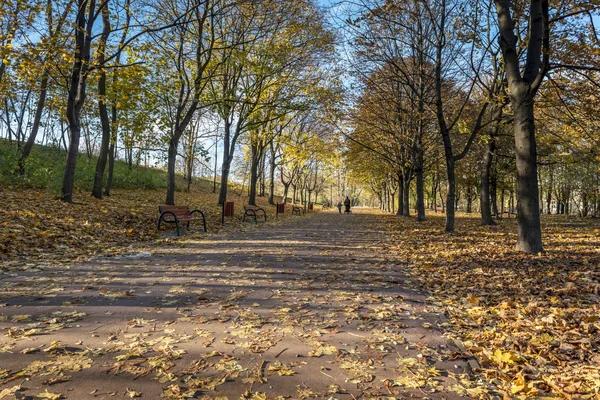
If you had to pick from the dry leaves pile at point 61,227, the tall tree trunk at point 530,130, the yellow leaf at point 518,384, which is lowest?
the yellow leaf at point 518,384

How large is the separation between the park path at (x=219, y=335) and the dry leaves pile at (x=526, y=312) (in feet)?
1.04

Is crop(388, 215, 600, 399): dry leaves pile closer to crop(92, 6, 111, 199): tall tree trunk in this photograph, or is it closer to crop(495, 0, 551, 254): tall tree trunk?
crop(495, 0, 551, 254): tall tree trunk

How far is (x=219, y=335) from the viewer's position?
3.23 meters

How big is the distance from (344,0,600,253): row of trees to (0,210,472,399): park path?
4.71 m

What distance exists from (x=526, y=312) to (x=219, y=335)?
333 cm

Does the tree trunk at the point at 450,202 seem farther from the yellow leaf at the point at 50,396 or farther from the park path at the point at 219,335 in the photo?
the yellow leaf at the point at 50,396

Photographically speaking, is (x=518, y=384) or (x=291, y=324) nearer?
(x=518, y=384)

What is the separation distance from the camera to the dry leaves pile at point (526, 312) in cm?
258

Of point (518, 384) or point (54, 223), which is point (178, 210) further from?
point (518, 384)

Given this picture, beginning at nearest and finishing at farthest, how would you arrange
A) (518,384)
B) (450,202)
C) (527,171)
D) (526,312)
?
1. (518,384)
2. (526,312)
3. (527,171)
4. (450,202)

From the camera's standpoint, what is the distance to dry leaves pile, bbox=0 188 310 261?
264 inches

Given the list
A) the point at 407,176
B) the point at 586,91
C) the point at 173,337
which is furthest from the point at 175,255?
the point at 407,176

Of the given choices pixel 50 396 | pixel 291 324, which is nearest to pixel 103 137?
pixel 291 324

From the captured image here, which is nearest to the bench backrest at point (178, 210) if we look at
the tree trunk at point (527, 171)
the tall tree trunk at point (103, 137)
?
the tall tree trunk at point (103, 137)
